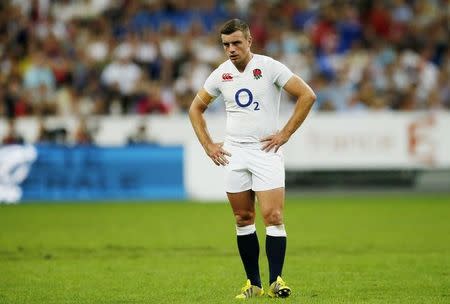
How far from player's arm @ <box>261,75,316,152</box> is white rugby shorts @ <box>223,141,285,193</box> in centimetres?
10

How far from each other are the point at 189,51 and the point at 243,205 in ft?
54.5

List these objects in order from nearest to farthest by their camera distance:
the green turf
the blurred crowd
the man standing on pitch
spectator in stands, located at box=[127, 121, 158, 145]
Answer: the man standing on pitch, the green turf, spectator in stands, located at box=[127, 121, 158, 145], the blurred crowd

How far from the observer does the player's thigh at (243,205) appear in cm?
962

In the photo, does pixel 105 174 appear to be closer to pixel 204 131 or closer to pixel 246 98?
pixel 204 131

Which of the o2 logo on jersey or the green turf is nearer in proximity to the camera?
the o2 logo on jersey

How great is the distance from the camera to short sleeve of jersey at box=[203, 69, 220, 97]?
9656 mm

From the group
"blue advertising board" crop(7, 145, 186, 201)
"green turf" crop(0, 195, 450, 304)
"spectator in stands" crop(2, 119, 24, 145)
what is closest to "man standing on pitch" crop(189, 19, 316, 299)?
"green turf" crop(0, 195, 450, 304)

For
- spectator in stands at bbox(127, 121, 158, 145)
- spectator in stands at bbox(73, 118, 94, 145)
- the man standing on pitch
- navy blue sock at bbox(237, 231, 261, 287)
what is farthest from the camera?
spectator in stands at bbox(127, 121, 158, 145)

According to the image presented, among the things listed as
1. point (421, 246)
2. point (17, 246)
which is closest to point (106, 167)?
point (17, 246)

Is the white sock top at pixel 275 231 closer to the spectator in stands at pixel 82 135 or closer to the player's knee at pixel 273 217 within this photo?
the player's knee at pixel 273 217

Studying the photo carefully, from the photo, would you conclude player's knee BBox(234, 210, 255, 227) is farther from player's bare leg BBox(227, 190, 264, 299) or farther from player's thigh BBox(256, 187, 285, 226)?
player's thigh BBox(256, 187, 285, 226)

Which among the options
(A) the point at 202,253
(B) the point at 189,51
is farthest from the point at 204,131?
(B) the point at 189,51

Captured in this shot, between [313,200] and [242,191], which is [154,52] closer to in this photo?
[313,200]

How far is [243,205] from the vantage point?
9.65 m
